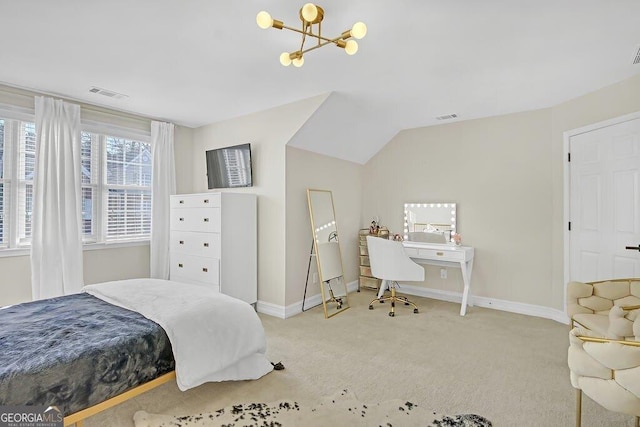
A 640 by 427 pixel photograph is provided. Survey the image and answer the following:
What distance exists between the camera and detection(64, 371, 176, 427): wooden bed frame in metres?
1.61

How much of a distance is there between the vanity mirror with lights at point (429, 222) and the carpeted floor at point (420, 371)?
3.71 feet

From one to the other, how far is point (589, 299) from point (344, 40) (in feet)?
8.52

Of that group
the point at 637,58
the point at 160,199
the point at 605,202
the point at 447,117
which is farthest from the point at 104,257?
the point at 637,58

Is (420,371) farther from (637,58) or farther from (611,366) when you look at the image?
(637,58)

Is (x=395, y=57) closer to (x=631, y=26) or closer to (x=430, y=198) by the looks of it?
(x=631, y=26)

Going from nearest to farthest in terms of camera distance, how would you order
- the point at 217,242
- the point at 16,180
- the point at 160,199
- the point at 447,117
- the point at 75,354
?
the point at 75,354, the point at 16,180, the point at 217,242, the point at 447,117, the point at 160,199

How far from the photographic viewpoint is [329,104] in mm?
3678

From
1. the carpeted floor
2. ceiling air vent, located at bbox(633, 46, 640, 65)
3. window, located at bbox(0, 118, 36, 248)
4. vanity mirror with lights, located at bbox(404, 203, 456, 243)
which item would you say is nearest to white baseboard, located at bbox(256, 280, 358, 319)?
the carpeted floor

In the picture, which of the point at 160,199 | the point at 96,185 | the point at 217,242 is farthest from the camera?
the point at 160,199

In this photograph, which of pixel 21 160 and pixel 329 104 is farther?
pixel 329 104

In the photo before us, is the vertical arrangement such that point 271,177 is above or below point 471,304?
above

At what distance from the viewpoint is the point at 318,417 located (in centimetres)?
200

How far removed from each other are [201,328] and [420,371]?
1.66 m

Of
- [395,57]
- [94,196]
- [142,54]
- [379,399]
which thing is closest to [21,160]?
[94,196]
